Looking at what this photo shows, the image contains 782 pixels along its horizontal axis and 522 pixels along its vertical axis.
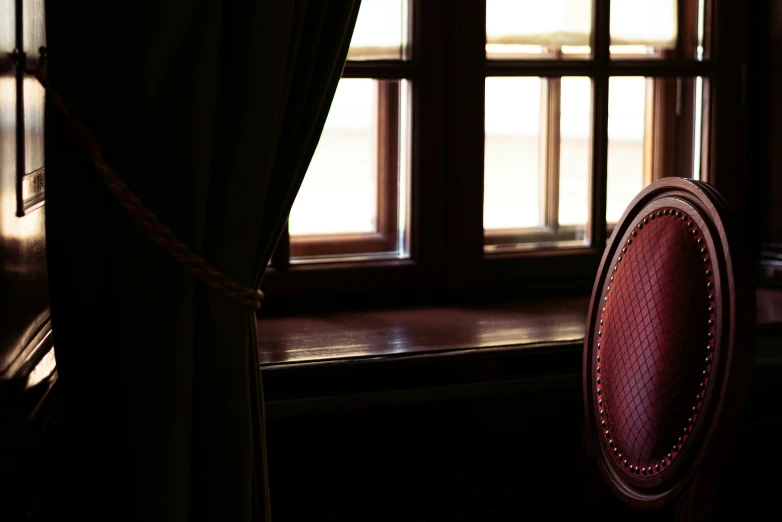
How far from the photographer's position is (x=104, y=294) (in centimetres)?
103

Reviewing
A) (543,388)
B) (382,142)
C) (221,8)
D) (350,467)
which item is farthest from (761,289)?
(221,8)

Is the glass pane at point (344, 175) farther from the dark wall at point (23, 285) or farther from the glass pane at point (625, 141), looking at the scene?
the dark wall at point (23, 285)

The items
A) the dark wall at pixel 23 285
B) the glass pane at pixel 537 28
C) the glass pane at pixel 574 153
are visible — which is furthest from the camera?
the glass pane at pixel 574 153

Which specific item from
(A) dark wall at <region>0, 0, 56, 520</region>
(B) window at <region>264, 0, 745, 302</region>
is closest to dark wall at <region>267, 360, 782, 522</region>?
(B) window at <region>264, 0, 745, 302</region>

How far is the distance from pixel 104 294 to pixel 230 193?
0.59 feet

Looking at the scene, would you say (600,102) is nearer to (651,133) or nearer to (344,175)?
(651,133)

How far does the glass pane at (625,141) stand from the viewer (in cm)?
199

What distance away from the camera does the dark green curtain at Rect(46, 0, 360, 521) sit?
1001mm

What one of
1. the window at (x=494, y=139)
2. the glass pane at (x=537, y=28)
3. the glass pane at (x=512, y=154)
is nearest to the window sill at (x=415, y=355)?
the window at (x=494, y=139)

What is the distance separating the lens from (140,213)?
1006 mm

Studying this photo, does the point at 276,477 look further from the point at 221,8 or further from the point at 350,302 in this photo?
the point at 221,8

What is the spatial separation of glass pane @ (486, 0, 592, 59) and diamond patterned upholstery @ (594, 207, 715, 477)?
64 centimetres

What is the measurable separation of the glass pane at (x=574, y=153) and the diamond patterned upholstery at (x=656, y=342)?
2.13ft

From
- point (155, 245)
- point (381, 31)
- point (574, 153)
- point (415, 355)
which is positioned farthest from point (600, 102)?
point (155, 245)
